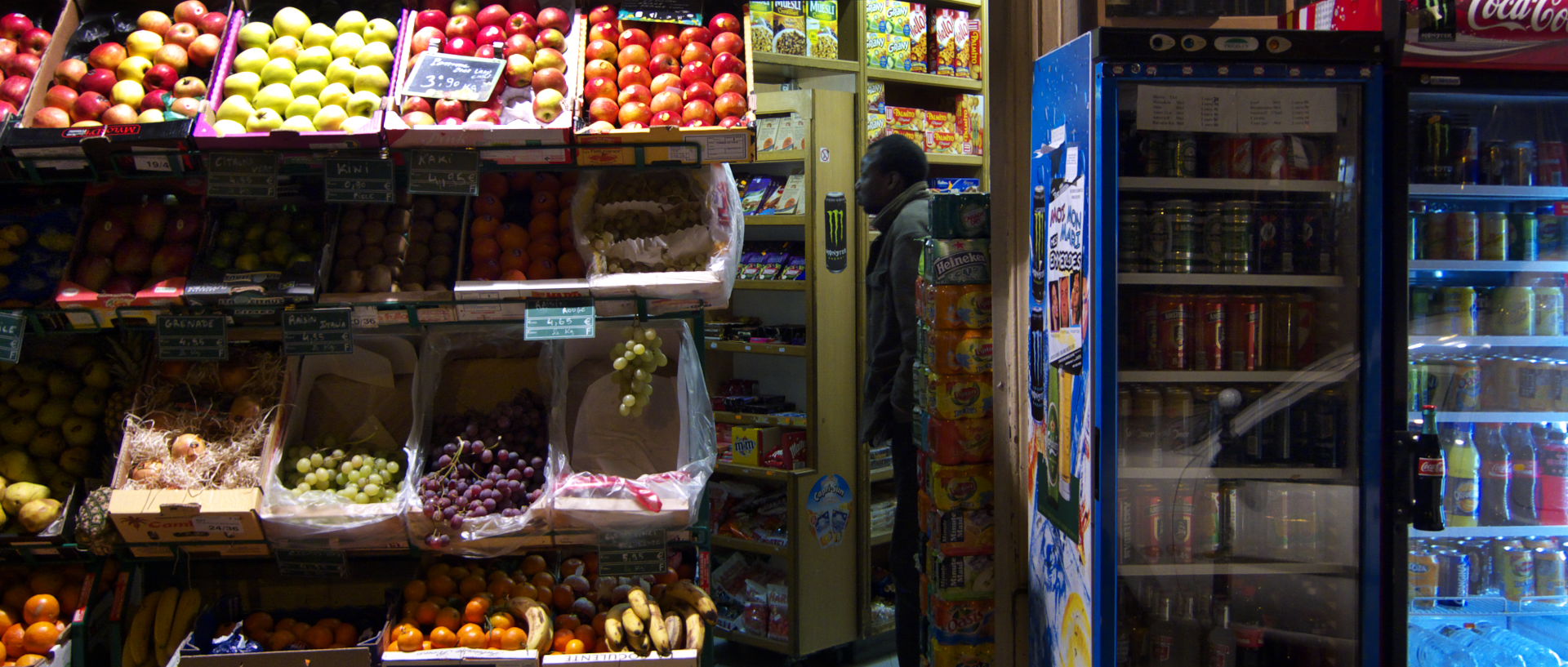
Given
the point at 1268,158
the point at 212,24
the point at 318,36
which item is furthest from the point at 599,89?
the point at 1268,158

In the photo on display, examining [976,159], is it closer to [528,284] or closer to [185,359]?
[528,284]

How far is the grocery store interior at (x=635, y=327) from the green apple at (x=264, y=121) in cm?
6

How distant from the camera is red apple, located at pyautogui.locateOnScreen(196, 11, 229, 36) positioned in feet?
8.55

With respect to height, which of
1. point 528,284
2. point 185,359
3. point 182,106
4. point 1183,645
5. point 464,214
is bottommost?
point 1183,645

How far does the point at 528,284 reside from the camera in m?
2.36

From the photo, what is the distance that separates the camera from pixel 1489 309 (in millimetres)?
2510

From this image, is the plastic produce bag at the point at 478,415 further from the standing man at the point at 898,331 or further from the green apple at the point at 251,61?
the standing man at the point at 898,331

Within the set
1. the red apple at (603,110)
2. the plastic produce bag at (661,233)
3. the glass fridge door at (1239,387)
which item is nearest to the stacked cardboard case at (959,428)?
the glass fridge door at (1239,387)

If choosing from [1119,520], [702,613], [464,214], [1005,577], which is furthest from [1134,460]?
[464,214]

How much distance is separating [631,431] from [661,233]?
54cm

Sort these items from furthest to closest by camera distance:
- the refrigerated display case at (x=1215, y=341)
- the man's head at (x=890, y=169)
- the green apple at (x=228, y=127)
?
the man's head at (x=890, y=169), the green apple at (x=228, y=127), the refrigerated display case at (x=1215, y=341)

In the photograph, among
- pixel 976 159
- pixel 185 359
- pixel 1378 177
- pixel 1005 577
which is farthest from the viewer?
pixel 976 159

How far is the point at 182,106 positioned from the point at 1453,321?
3.27 metres

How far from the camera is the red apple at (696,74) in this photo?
2.53 meters
